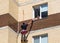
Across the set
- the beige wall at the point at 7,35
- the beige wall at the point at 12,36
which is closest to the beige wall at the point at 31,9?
the beige wall at the point at 12,36

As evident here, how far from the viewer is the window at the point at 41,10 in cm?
2828

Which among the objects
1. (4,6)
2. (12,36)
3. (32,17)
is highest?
(4,6)

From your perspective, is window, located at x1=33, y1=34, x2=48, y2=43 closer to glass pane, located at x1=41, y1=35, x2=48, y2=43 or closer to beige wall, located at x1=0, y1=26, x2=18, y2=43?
glass pane, located at x1=41, y1=35, x2=48, y2=43

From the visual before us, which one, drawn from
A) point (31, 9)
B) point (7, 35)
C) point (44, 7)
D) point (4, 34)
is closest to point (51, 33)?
point (44, 7)

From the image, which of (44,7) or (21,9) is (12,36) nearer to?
(21,9)

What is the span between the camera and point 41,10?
28453 mm

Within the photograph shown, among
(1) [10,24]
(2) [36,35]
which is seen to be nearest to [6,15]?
(1) [10,24]

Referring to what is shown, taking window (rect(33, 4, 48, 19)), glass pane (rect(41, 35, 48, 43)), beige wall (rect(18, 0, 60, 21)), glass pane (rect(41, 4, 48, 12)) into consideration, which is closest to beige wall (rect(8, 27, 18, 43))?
beige wall (rect(18, 0, 60, 21))

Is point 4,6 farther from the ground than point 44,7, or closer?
farther from the ground

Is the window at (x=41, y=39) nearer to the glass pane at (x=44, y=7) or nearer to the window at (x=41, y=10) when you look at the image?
the window at (x=41, y=10)

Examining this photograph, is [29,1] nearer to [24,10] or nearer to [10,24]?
[24,10]

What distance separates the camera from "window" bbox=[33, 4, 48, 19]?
28.3 m

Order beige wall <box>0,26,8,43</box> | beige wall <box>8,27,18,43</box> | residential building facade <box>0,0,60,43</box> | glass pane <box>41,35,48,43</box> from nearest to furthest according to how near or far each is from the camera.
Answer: beige wall <box>0,26,8,43</box>, beige wall <box>8,27,18,43</box>, residential building facade <box>0,0,60,43</box>, glass pane <box>41,35,48,43</box>

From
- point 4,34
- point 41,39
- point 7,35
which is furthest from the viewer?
point 41,39
